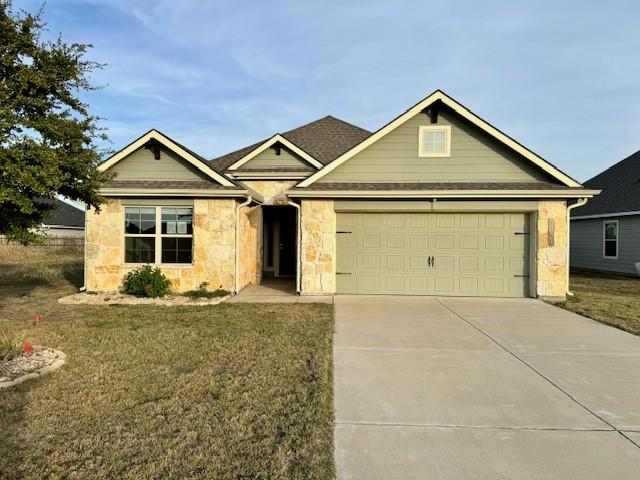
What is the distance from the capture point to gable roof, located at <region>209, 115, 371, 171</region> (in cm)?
1598

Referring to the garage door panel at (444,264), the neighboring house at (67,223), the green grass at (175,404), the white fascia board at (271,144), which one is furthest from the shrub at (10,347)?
the neighboring house at (67,223)

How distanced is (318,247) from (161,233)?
4.44 meters

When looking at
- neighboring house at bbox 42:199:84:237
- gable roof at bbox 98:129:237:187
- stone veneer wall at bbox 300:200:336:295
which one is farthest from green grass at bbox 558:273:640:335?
neighboring house at bbox 42:199:84:237

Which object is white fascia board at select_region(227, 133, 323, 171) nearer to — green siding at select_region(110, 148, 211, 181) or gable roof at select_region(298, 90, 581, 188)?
green siding at select_region(110, 148, 211, 181)

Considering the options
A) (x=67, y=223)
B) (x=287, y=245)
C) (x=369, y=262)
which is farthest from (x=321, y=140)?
(x=67, y=223)

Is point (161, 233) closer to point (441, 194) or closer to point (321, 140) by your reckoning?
point (441, 194)

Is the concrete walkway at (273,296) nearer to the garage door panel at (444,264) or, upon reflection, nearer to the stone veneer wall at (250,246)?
the stone veneer wall at (250,246)

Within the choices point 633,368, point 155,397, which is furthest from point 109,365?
point 633,368

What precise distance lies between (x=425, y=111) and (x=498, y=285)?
17.3 feet

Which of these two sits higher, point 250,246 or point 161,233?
point 161,233

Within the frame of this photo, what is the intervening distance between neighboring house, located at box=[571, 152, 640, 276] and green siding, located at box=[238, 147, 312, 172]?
47.3 ft

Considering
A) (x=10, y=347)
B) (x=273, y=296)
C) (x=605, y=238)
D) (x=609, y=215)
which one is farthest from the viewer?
(x=605, y=238)

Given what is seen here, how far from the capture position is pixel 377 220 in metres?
11.8

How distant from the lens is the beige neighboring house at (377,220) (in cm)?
1146
